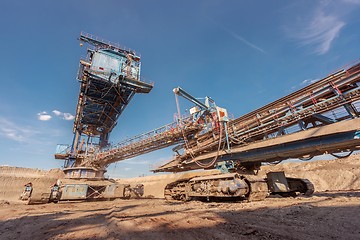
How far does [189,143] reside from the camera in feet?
46.3

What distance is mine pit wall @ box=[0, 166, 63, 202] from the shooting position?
31.4 metres

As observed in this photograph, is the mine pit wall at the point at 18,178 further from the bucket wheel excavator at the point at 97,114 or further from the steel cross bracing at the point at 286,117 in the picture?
the steel cross bracing at the point at 286,117

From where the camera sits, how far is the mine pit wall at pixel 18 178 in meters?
31.4

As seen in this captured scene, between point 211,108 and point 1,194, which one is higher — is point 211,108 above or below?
above

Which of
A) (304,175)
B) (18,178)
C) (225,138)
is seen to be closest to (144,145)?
(225,138)

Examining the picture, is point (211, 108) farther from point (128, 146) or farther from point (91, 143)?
point (91, 143)

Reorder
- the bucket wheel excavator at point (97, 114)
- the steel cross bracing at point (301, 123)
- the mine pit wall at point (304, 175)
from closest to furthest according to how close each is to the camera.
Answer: the steel cross bracing at point (301, 123) → the bucket wheel excavator at point (97, 114) → the mine pit wall at point (304, 175)

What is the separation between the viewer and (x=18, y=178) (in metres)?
34.8

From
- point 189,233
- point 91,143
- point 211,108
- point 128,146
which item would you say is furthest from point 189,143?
point 91,143

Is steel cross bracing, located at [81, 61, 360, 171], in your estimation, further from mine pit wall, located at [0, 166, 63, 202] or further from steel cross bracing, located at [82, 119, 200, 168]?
mine pit wall, located at [0, 166, 63, 202]

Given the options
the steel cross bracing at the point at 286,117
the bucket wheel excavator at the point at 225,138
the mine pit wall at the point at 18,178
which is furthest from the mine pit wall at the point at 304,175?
the steel cross bracing at the point at 286,117

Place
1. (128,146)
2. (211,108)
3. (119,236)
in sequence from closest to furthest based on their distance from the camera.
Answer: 1. (119,236)
2. (211,108)
3. (128,146)

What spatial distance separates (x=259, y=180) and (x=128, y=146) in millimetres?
13776

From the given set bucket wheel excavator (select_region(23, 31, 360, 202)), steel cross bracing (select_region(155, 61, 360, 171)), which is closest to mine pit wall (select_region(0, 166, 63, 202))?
bucket wheel excavator (select_region(23, 31, 360, 202))
